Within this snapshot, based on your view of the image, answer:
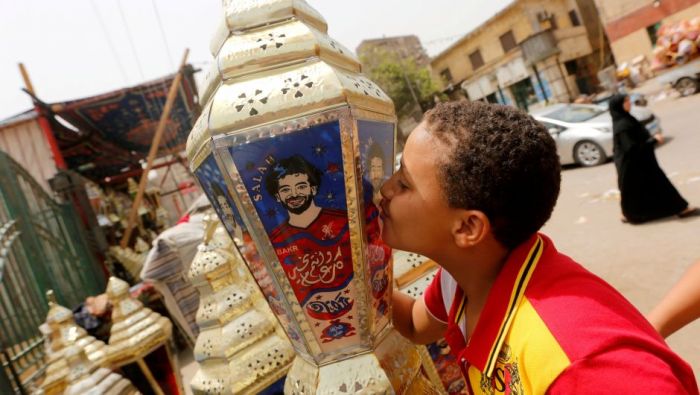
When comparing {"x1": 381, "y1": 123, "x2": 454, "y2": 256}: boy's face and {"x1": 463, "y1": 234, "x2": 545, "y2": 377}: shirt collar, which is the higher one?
{"x1": 381, "y1": 123, "x2": 454, "y2": 256}: boy's face

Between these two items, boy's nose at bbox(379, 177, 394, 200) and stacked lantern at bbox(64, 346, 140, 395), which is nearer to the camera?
boy's nose at bbox(379, 177, 394, 200)

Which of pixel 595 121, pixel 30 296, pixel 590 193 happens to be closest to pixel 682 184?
pixel 590 193

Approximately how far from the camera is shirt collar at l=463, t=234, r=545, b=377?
2.52 feet

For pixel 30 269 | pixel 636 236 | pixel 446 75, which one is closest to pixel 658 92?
pixel 636 236

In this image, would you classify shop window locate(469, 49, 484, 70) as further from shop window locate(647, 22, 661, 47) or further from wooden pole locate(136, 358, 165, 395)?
wooden pole locate(136, 358, 165, 395)

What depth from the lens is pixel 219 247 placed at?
53.6 inches

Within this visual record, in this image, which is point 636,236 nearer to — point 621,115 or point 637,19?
point 621,115

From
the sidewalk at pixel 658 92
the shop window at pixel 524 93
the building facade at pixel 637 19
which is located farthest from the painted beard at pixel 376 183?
the shop window at pixel 524 93

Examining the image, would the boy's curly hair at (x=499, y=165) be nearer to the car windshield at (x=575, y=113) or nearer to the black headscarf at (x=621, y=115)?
the black headscarf at (x=621, y=115)

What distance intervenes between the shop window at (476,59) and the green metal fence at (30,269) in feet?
68.3

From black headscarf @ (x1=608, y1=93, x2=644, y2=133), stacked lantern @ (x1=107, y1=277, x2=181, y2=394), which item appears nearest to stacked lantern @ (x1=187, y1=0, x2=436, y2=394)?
stacked lantern @ (x1=107, y1=277, x2=181, y2=394)

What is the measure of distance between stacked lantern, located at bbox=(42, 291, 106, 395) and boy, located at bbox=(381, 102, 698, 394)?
0.95m

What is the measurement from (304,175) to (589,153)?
7.55 m

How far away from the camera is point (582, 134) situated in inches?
278
